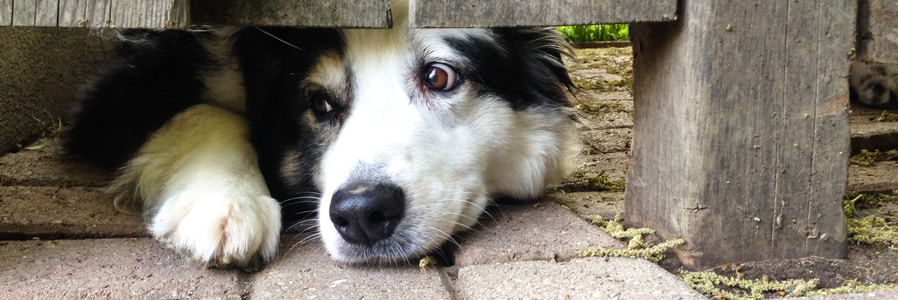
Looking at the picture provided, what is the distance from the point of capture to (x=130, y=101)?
2.86 meters

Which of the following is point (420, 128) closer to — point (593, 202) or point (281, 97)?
point (281, 97)

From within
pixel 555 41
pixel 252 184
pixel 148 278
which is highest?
pixel 555 41

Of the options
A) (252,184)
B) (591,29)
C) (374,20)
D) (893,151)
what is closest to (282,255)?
(252,184)

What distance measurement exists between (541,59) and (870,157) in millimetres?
1426

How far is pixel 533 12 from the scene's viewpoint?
6.45ft

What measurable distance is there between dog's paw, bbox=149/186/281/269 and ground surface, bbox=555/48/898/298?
92 cm

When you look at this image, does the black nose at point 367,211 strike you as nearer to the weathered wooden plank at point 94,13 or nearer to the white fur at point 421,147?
the white fur at point 421,147

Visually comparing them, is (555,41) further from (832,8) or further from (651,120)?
(832,8)

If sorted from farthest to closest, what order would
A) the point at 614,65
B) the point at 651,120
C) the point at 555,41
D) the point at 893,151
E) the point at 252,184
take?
the point at 614,65 < the point at 893,151 < the point at 555,41 < the point at 252,184 < the point at 651,120

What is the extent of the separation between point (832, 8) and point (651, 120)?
0.50 m

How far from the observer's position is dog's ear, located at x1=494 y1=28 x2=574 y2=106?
2.71 m

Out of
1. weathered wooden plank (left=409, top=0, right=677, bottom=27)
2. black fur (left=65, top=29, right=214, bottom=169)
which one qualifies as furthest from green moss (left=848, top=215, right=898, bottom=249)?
black fur (left=65, top=29, right=214, bottom=169)

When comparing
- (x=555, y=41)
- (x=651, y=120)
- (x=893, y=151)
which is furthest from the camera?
(x=893, y=151)

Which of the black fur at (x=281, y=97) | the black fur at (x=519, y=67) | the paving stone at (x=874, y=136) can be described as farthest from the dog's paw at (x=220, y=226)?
the paving stone at (x=874, y=136)
